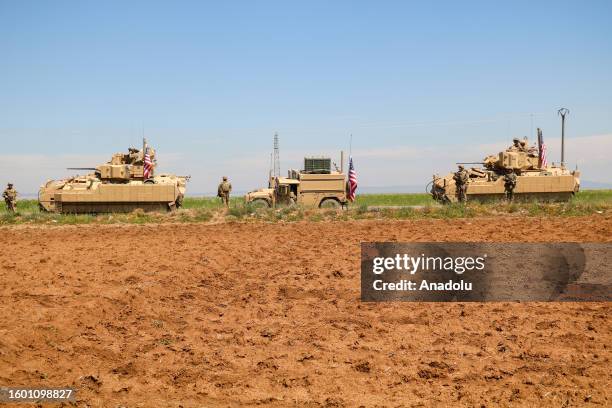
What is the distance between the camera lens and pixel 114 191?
31062mm

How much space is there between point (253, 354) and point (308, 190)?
69.5ft

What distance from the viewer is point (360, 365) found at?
791cm

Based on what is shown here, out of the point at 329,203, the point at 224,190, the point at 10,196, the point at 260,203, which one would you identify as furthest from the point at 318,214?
the point at 10,196

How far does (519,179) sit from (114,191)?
70.0 ft

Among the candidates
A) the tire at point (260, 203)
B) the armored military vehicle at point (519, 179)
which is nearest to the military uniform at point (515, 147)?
the armored military vehicle at point (519, 179)

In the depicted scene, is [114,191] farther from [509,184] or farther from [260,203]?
[509,184]

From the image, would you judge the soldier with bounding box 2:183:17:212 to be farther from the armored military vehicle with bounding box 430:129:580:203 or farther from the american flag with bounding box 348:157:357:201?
the armored military vehicle with bounding box 430:129:580:203

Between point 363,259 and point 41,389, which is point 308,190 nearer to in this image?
point 363,259

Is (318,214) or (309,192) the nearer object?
(318,214)

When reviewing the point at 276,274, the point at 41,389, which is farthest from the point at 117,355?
the point at 276,274
